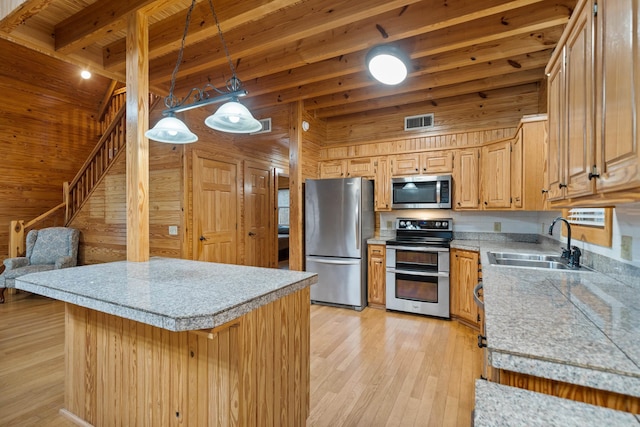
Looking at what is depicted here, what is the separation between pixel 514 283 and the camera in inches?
63.1

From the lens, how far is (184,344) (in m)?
A: 1.40

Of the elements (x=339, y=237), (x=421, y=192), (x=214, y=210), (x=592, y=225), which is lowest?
(x=339, y=237)

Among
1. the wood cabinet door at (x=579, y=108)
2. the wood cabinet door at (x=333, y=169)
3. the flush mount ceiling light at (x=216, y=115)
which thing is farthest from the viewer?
the wood cabinet door at (x=333, y=169)

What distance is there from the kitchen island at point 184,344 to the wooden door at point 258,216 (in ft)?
10.3

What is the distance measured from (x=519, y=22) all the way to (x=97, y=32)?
347 centimetres

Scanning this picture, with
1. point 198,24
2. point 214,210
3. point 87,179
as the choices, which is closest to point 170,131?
point 198,24

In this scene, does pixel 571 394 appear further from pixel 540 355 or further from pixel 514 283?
pixel 514 283

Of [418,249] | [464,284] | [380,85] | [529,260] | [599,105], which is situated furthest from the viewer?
[380,85]

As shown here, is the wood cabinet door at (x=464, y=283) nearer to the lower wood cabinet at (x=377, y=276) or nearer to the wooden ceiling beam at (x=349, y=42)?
the lower wood cabinet at (x=377, y=276)

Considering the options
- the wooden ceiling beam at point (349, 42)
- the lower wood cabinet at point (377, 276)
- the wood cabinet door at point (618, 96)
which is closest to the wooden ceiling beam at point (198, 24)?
the wooden ceiling beam at point (349, 42)

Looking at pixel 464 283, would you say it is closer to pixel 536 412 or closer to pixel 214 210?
pixel 536 412

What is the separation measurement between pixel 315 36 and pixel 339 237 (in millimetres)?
2353

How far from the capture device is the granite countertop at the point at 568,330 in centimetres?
77

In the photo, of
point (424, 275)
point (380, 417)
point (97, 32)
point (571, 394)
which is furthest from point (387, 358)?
point (97, 32)
